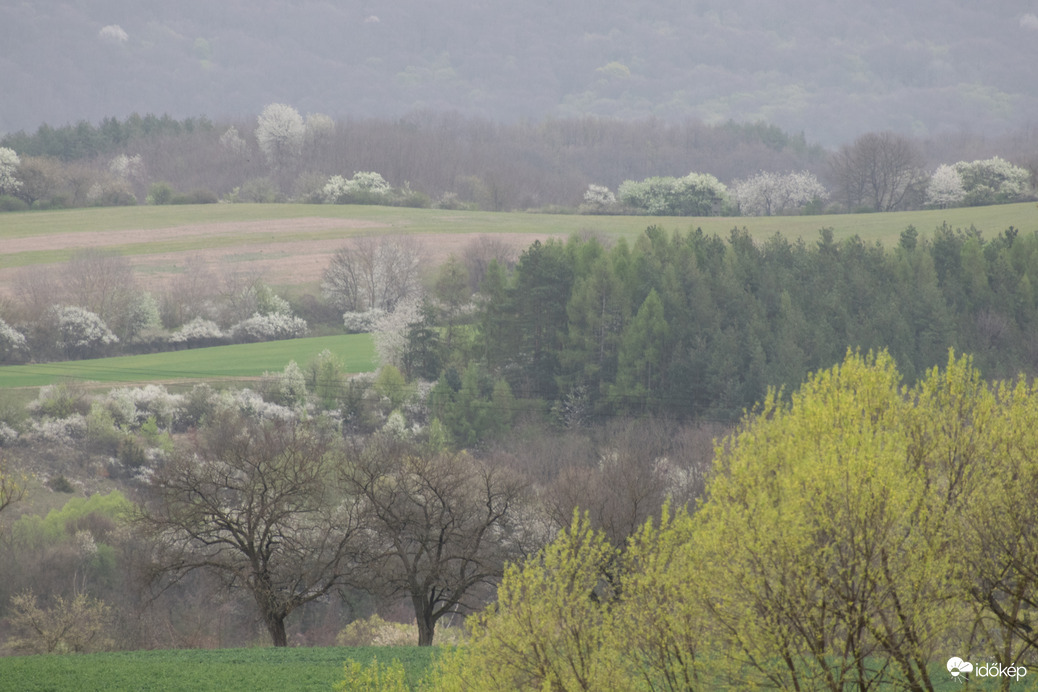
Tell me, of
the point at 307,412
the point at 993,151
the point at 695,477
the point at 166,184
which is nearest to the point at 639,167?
the point at 993,151

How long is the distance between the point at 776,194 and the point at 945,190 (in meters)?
23.2

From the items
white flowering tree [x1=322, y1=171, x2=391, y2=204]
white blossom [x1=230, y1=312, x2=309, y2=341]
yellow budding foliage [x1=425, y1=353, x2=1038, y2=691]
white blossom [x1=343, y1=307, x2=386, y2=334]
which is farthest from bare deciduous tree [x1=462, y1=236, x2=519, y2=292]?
yellow budding foliage [x1=425, y1=353, x2=1038, y2=691]

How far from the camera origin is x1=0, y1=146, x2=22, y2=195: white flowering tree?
115 meters

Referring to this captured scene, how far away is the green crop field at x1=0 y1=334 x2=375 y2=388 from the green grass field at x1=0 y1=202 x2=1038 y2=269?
1934 cm

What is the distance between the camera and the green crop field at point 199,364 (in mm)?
70125

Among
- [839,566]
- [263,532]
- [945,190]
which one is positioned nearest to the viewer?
[839,566]

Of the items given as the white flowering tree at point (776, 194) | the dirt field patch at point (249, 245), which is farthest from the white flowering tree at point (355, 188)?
the white flowering tree at point (776, 194)

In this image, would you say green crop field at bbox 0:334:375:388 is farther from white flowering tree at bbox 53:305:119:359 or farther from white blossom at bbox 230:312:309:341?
white flowering tree at bbox 53:305:119:359

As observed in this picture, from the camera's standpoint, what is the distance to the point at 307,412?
6869 centimetres

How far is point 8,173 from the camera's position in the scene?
116 meters

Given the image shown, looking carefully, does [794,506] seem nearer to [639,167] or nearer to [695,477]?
[695,477]

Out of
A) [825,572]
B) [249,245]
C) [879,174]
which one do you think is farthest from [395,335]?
[879,174]

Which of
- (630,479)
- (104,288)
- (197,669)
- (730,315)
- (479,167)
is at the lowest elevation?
(197,669)

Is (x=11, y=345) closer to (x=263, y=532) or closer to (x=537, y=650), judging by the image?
(x=263, y=532)
